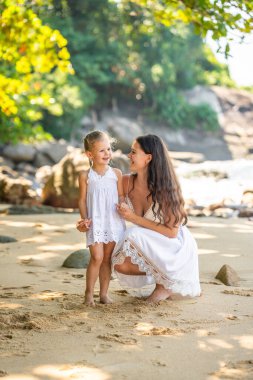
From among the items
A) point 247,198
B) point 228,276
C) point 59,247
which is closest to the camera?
point 228,276

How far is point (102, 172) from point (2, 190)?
320 inches

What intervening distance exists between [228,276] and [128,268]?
3.21 feet

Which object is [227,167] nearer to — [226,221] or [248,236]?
[226,221]

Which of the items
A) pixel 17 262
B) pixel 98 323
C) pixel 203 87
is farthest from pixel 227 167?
pixel 98 323

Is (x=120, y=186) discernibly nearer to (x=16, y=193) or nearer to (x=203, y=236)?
(x=203, y=236)

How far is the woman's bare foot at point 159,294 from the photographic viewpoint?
3918mm

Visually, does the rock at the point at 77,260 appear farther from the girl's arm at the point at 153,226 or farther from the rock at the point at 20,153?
the rock at the point at 20,153

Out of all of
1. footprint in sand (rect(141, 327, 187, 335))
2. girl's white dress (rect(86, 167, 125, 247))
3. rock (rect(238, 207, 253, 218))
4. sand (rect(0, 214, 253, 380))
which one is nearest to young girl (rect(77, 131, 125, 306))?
girl's white dress (rect(86, 167, 125, 247))

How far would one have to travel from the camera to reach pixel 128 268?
3.95 metres

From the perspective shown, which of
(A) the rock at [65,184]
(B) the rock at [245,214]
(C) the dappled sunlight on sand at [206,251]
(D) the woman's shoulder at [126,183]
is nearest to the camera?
(D) the woman's shoulder at [126,183]

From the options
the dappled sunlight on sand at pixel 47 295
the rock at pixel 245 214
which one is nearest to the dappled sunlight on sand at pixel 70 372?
the dappled sunlight on sand at pixel 47 295

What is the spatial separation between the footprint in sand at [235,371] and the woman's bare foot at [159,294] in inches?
51.4

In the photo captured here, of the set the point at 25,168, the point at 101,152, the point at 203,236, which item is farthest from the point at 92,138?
the point at 25,168

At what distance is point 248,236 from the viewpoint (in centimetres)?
685
